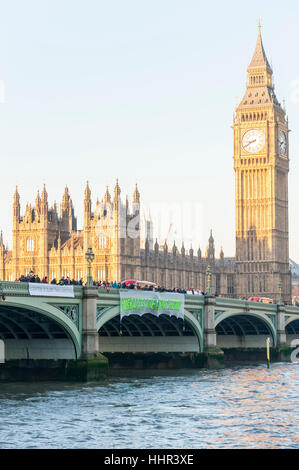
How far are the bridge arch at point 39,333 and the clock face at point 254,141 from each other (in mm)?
91469

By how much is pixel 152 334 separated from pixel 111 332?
3.53m

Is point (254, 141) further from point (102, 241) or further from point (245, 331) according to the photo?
point (245, 331)

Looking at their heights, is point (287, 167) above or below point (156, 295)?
above

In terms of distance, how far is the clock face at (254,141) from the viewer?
150m

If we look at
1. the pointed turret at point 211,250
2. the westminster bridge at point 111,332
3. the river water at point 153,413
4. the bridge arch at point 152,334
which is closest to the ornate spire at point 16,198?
the pointed turret at point 211,250

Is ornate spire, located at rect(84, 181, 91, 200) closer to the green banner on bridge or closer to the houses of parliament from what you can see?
the houses of parliament

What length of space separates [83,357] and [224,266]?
9290 cm

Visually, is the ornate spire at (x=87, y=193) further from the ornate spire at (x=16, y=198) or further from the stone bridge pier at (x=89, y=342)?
the stone bridge pier at (x=89, y=342)

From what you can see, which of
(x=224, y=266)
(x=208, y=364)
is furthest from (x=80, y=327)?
(x=224, y=266)

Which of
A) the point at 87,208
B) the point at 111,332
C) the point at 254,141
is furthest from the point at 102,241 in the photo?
the point at 111,332

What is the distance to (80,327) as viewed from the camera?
61.2m

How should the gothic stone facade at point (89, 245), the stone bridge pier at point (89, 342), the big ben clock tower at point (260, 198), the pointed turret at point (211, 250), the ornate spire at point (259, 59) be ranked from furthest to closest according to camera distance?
the ornate spire at point (259, 59), the pointed turret at point (211, 250), the big ben clock tower at point (260, 198), the gothic stone facade at point (89, 245), the stone bridge pier at point (89, 342)
